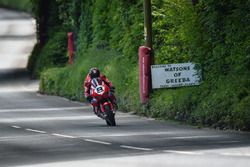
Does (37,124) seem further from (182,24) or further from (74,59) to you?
(74,59)

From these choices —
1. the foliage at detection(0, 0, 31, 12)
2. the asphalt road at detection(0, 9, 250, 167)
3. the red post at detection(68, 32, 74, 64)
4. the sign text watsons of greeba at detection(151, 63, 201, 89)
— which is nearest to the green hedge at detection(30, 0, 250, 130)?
the sign text watsons of greeba at detection(151, 63, 201, 89)

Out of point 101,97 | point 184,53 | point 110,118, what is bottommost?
point 110,118

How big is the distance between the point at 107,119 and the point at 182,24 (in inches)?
176

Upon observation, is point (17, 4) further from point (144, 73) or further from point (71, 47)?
point (144, 73)

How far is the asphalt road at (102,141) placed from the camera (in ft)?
56.7

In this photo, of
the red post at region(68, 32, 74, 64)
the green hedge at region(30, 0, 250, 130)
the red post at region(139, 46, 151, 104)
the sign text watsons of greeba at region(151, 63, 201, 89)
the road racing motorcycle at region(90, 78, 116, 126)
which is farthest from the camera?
the red post at region(68, 32, 74, 64)

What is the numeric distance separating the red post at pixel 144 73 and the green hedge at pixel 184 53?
281 millimetres

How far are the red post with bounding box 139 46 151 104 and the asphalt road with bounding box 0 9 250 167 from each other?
0.80m

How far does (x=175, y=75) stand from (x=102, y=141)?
9.21m

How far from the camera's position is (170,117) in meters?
29.0

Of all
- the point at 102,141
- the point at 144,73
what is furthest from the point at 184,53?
the point at 102,141

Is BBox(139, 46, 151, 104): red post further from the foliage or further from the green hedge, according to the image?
the foliage

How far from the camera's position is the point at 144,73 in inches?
1245

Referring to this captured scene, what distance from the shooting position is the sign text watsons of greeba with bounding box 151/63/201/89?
30.1 metres
